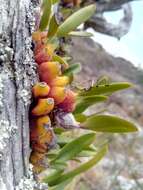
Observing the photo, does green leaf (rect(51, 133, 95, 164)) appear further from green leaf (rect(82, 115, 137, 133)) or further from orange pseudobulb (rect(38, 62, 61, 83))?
orange pseudobulb (rect(38, 62, 61, 83))

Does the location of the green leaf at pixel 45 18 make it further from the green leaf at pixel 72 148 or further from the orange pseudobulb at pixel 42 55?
the green leaf at pixel 72 148

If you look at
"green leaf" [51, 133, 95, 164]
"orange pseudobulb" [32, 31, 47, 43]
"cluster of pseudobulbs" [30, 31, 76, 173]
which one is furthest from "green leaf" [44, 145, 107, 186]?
"orange pseudobulb" [32, 31, 47, 43]

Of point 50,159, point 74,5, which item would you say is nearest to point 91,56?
point 74,5

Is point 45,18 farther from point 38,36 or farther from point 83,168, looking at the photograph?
point 83,168

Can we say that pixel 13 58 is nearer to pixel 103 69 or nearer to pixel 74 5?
pixel 74 5

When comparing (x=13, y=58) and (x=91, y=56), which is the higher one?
(x=13, y=58)

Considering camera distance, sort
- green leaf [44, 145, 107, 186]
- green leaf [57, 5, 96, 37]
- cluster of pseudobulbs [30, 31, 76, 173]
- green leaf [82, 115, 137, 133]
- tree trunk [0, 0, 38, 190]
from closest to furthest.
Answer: tree trunk [0, 0, 38, 190] → cluster of pseudobulbs [30, 31, 76, 173] → green leaf [82, 115, 137, 133] → green leaf [57, 5, 96, 37] → green leaf [44, 145, 107, 186]
